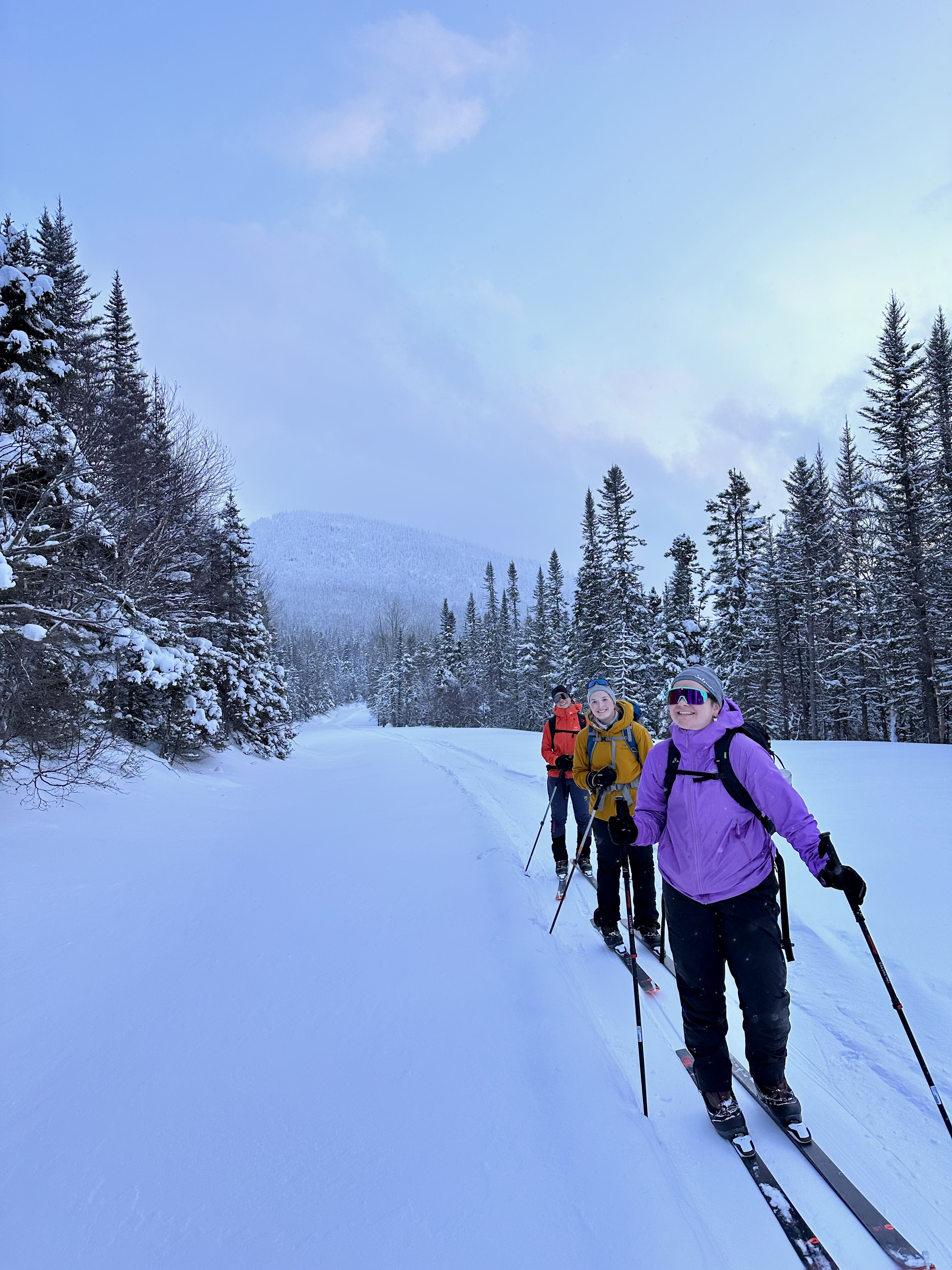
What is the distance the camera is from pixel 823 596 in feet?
91.1

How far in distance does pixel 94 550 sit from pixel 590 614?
26.1 metres

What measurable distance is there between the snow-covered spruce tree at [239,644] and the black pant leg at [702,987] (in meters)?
16.4

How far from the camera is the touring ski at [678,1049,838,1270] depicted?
2039 millimetres

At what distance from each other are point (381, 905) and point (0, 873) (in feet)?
12.1

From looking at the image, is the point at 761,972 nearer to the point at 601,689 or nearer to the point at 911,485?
the point at 601,689

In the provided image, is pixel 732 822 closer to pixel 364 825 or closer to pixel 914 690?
pixel 364 825

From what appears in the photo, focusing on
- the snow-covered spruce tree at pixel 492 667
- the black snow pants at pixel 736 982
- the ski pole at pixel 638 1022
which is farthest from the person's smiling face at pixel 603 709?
the snow-covered spruce tree at pixel 492 667

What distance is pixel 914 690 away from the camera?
88.5 feet

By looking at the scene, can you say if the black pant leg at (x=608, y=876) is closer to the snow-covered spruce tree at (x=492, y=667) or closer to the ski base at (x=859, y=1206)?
the ski base at (x=859, y=1206)

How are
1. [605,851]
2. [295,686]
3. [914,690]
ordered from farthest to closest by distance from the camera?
[295,686]
[914,690]
[605,851]

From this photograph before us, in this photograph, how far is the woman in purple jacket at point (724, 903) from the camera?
2652 mm

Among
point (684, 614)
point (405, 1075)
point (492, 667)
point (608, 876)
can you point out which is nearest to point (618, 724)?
point (608, 876)

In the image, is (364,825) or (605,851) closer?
(605,851)

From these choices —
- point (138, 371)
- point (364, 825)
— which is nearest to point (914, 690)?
point (364, 825)
